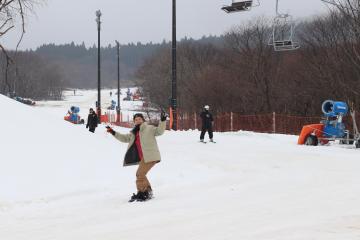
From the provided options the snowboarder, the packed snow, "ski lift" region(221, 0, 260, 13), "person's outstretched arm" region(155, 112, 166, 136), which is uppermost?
"ski lift" region(221, 0, 260, 13)

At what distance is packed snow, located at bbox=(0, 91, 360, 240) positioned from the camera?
21.0ft

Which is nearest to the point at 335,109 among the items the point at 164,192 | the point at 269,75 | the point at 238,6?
the point at 238,6

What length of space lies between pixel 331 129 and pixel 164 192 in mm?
10521

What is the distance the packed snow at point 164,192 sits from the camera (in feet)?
21.0

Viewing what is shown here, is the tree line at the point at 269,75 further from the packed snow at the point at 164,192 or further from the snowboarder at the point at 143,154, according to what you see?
the snowboarder at the point at 143,154

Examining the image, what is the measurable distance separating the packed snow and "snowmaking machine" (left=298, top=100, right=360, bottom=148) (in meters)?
2.74

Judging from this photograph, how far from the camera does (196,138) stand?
861 inches

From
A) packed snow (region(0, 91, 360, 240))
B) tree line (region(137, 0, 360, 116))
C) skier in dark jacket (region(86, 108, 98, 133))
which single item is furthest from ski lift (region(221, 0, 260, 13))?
tree line (region(137, 0, 360, 116))

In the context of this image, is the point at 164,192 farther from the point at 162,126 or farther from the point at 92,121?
the point at 92,121

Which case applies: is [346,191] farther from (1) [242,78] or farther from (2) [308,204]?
(1) [242,78]

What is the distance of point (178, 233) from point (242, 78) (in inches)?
1994

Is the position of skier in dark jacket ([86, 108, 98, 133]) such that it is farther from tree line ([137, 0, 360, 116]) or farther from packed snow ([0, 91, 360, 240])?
tree line ([137, 0, 360, 116])

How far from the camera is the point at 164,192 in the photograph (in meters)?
9.60

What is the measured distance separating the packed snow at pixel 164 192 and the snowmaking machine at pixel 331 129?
2.74 meters
